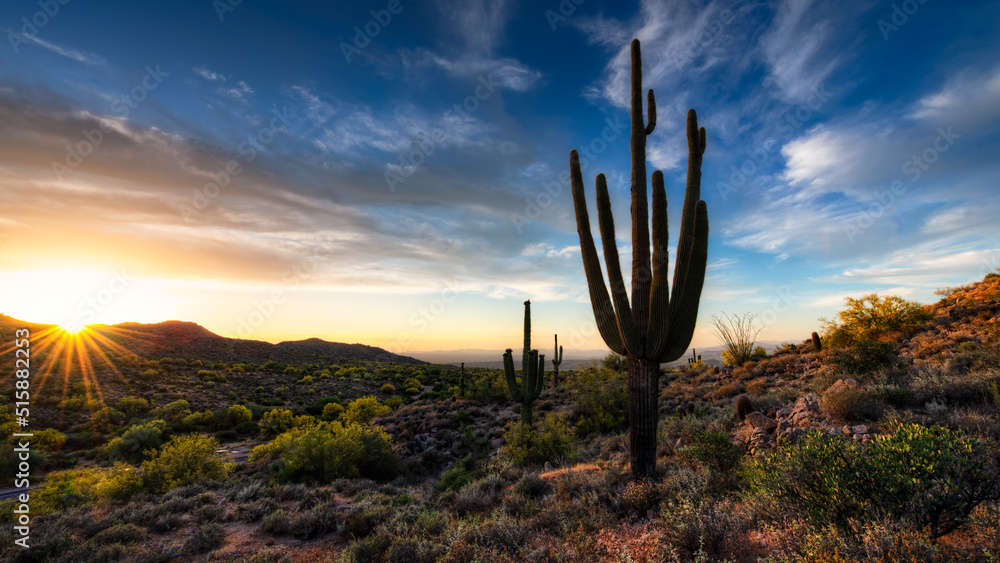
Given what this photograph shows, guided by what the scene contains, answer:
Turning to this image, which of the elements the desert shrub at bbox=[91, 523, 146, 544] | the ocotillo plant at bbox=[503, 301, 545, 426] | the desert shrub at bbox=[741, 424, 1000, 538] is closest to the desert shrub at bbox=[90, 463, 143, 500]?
the desert shrub at bbox=[91, 523, 146, 544]

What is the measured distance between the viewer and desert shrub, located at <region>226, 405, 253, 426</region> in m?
23.1

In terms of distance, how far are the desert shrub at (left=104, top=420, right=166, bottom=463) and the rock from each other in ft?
77.6

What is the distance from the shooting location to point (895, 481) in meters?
3.35

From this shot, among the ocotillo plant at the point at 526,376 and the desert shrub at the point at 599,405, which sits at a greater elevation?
the ocotillo plant at the point at 526,376

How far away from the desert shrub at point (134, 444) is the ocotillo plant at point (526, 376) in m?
16.9

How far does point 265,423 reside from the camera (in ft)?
71.3

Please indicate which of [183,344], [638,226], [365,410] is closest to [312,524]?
[638,226]

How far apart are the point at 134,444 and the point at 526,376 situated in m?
19.3

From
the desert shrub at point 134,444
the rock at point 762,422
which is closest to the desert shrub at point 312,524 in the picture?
the rock at point 762,422

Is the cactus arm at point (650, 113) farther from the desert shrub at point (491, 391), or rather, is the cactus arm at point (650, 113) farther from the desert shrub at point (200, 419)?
the desert shrub at point (200, 419)

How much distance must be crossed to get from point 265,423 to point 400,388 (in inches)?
669

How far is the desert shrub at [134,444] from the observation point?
53.2ft

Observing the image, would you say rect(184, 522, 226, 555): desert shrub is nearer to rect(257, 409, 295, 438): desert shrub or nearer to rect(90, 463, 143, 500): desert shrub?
rect(90, 463, 143, 500): desert shrub

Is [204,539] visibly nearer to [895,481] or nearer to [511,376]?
[895,481]
